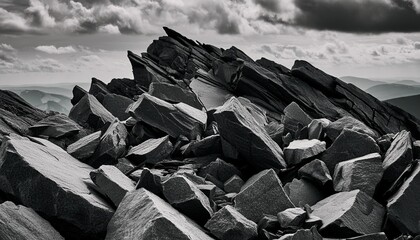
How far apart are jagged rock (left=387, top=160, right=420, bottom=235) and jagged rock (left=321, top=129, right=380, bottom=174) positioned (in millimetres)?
2831

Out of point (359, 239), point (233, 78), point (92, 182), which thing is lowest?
point (359, 239)

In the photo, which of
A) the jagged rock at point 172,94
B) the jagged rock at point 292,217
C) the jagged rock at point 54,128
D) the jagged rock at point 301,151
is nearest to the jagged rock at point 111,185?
the jagged rock at point 292,217

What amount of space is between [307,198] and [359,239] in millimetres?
3387

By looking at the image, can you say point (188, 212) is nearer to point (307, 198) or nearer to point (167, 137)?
point (307, 198)

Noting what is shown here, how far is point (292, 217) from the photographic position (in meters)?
13.0

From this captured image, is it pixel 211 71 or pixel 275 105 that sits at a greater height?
pixel 211 71

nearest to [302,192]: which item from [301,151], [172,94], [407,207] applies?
[301,151]

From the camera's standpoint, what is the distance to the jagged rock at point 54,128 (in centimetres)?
2250

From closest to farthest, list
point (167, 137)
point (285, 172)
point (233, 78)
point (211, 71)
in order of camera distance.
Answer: point (285, 172) → point (167, 137) → point (233, 78) → point (211, 71)

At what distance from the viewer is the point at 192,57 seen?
41.1 meters

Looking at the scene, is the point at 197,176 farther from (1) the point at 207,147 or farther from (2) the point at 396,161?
(2) the point at 396,161

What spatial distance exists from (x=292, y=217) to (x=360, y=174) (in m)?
4.76

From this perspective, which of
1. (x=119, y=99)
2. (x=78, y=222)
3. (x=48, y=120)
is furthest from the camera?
(x=119, y=99)

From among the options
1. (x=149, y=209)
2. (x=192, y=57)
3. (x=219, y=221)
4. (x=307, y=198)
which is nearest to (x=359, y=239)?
(x=307, y=198)
